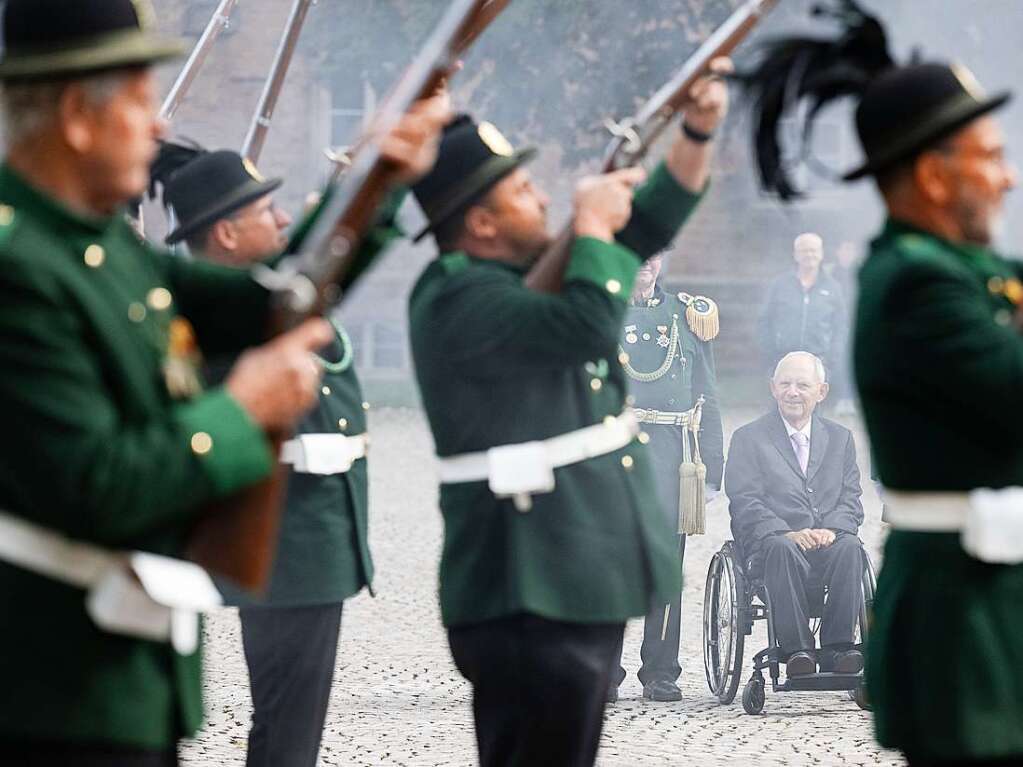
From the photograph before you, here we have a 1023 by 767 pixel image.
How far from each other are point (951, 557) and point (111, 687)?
1.44m

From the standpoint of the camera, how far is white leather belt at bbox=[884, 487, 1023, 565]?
3463mm

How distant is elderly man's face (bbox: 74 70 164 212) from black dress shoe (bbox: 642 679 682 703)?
5573 mm

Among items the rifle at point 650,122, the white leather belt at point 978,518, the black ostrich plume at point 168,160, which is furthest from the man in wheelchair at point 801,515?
the white leather belt at point 978,518

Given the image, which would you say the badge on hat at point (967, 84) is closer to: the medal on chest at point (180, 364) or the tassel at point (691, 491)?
the medal on chest at point (180, 364)

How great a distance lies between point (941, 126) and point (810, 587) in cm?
457

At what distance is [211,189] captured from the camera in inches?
225

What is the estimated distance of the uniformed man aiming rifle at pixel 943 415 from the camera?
11.4ft

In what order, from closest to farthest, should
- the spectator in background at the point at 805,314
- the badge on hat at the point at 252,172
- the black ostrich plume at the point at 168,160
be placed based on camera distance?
the badge on hat at the point at 252,172 < the black ostrich plume at the point at 168,160 < the spectator in background at the point at 805,314

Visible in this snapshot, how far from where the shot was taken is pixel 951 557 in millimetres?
3543

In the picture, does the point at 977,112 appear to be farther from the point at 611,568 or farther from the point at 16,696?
the point at 16,696

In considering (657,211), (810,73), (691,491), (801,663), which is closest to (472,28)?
(810,73)

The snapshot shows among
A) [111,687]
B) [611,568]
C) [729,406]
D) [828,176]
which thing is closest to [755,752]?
[611,568]

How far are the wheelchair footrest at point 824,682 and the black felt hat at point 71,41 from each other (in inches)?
209

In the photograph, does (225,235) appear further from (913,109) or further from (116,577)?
(116,577)
